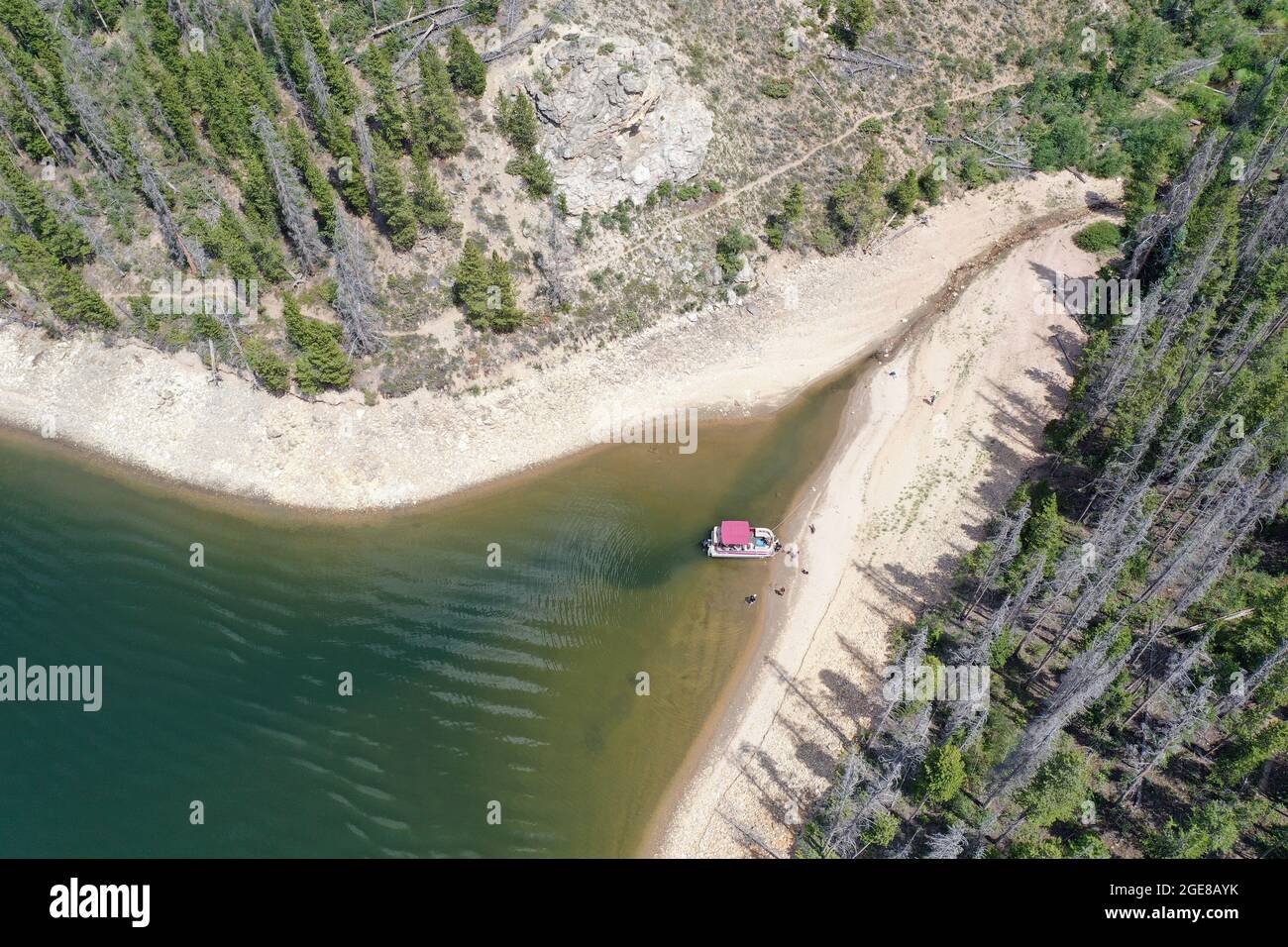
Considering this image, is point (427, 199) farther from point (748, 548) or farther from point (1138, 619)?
point (1138, 619)

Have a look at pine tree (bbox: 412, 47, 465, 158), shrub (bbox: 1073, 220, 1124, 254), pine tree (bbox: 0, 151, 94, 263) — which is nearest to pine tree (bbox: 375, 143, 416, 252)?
pine tree (bbox: 412, 47, 465, 158)

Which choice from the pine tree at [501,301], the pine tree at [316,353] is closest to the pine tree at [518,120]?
the pine tree at [501,301]

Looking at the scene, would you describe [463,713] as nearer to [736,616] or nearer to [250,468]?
[736,616]

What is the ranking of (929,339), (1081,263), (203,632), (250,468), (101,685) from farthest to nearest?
1. (1081,263)
2. (929,339)
3. (250,468)
4. (203,632)
5. (101,685)

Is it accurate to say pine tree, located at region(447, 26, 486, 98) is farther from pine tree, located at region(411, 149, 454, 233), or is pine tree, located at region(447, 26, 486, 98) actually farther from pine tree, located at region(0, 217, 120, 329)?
pine tree, located at region(0, 217, 120, 329)

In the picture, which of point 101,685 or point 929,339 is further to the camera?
point 929,339

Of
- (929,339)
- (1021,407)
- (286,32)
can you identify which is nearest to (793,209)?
(929,339)
